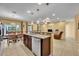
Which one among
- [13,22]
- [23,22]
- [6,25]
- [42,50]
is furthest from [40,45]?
[23,22]

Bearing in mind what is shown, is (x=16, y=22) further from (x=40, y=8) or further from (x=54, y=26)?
(x=40, y=8)

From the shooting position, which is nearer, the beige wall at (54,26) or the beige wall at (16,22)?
the beige wall at (16,22)

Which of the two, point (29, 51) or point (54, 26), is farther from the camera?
point (54, 26)

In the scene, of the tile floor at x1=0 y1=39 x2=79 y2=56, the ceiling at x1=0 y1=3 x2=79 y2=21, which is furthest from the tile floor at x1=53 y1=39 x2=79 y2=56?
the ceiling at x1=0 y1=3 x2=79 y2=21

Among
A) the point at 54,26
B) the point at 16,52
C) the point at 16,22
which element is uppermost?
the point at 16,22

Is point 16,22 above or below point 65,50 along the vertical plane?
above

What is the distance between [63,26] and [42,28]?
500 cm

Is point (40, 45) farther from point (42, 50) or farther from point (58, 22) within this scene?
point (58, 22)

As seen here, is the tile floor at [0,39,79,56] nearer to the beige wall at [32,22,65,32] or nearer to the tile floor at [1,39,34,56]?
the tile floor at [1,39,34,56]

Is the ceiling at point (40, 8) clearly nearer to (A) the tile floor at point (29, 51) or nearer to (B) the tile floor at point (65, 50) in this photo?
(A) the tile floor at point (29, 51)

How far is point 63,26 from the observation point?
1394 centimetres

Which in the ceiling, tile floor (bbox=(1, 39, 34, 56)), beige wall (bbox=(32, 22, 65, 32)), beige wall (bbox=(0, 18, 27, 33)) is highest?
the ceiling

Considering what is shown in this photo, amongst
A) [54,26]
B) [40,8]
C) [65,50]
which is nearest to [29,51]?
[65,50]

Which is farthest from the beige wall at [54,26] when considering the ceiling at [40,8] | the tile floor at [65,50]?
the tile floor at [65,50]
